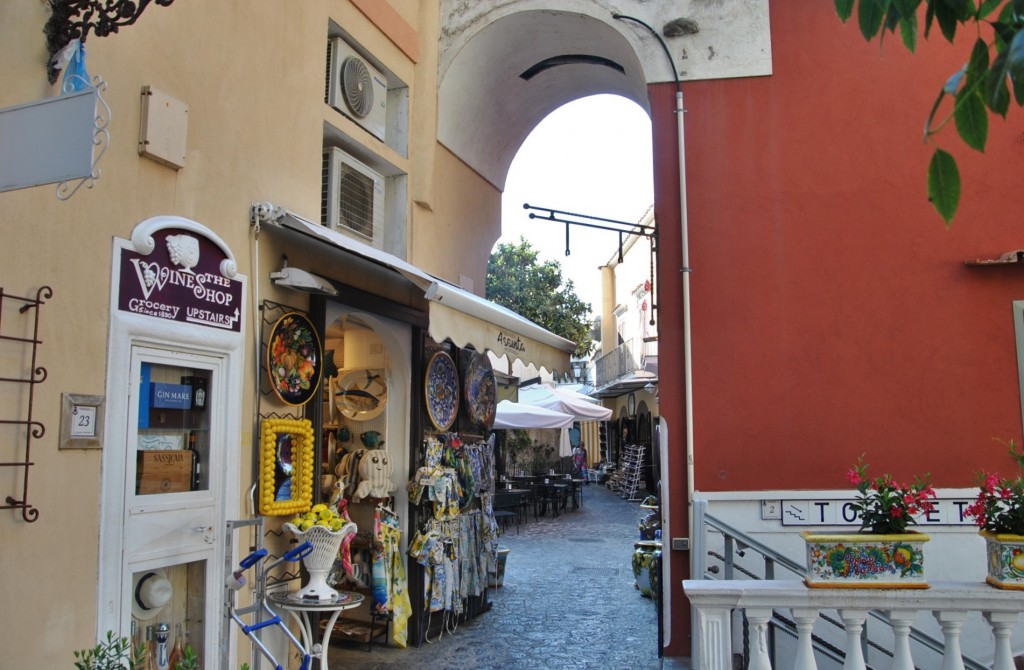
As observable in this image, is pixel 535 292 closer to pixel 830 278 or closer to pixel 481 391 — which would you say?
pixel 481 391

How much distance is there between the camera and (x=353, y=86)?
7270 mm

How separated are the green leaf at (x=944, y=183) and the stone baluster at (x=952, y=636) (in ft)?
7.82

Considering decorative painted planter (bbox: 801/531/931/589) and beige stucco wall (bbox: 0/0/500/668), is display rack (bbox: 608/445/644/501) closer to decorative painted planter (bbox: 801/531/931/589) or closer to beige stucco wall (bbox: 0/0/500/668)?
beige stucco wall (bbox: 0/0/500/668)

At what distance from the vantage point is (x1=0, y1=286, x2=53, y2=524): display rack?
3760 mm

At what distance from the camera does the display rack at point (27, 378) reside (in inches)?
148

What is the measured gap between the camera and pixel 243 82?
563 cm

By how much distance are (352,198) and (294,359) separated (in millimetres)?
2001

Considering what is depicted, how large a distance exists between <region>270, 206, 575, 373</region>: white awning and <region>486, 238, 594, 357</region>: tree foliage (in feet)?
62.3

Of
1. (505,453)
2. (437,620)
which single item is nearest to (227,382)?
(437,620)

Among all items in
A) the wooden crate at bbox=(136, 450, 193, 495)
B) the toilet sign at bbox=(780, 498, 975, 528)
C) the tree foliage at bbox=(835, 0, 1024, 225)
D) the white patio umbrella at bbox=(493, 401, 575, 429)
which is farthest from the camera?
the white patio umbrella at bbox=(493, 401, 575, 429)

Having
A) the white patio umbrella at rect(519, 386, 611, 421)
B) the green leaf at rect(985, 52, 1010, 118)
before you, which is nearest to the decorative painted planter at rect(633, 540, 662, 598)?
the white patio umbrella at rect(519, 386, 611, 421)

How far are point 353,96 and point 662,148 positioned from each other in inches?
110

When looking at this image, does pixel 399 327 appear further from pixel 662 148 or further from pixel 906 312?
pixel 906 312

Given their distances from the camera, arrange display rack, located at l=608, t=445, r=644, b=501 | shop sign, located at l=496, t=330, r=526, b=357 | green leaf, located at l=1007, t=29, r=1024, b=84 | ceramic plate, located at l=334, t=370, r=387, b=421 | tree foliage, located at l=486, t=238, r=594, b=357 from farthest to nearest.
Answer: tree foliage, located at l=486, t=238, r=594, b=357, display rack, located at l=608, t=445, r=644, b=501, shop sign, located at l=496, t=330, r=526, b=357, ceramic plate, located at l=334, t=370, r=387, b=421, green leaf, located at l=1007, t=29, r=1024, b=84
